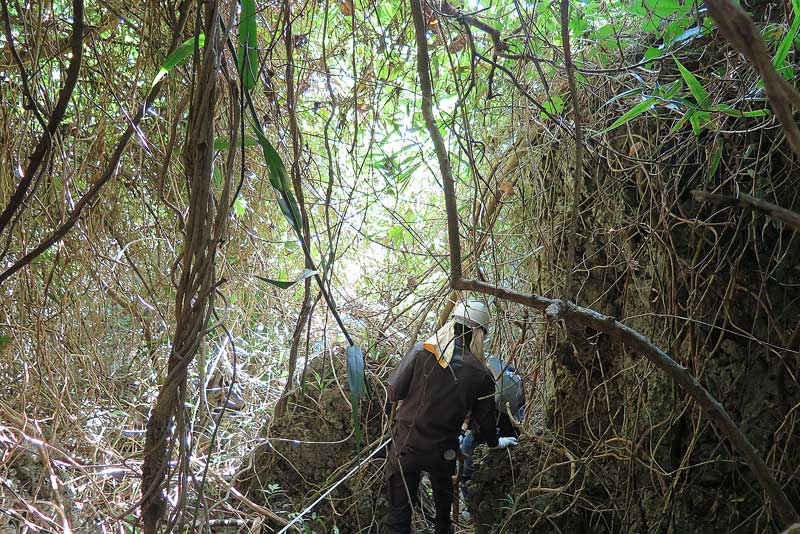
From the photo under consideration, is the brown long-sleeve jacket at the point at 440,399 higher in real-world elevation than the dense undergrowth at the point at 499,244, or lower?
lower

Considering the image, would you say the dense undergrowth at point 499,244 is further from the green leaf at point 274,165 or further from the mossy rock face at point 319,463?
the green leaf at point 274,165

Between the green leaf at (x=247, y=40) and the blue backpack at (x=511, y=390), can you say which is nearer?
the green leaf at (x=247, y=40)

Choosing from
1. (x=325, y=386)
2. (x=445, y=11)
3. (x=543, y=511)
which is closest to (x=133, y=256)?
(x=445, y=11)

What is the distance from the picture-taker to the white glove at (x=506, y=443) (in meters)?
2.98

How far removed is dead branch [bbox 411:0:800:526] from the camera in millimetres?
890

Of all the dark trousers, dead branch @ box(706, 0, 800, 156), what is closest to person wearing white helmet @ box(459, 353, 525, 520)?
the dark trousers

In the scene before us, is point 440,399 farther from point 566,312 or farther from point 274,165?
point 274,165

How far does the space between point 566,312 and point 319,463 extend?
2.81 meters

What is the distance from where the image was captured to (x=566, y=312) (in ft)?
3.13

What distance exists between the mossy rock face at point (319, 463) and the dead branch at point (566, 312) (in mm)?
2371

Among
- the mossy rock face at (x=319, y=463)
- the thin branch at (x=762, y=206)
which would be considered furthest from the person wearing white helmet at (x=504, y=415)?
the thin branch at (x=762, y=206)

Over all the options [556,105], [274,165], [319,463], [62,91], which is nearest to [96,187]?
[62,91]

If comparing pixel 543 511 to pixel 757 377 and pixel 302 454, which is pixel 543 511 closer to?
pixel 757 377

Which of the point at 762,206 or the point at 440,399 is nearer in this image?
the point at 762,206
